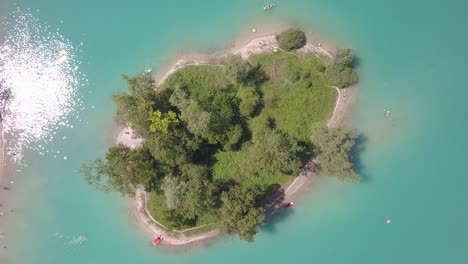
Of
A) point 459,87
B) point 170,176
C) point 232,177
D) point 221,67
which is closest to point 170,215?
point 170,176

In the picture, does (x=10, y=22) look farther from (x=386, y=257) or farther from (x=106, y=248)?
(x=386, y=257)

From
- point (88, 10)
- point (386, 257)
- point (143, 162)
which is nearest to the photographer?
point (143, 162)

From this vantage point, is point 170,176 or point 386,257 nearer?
point 170,176

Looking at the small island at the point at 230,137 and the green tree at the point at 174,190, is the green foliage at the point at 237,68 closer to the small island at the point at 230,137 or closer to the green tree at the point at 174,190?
the small island at the point at 230,137

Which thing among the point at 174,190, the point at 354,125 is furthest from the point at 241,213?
the point at 354,125

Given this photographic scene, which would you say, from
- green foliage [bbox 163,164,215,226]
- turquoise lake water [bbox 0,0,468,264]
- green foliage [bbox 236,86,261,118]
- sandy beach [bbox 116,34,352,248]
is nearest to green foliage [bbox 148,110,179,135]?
green foliage [bbox 163,164,215,226]

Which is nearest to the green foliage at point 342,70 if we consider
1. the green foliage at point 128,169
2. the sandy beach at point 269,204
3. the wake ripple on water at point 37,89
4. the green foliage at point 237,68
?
the sandy beach at point 269,204

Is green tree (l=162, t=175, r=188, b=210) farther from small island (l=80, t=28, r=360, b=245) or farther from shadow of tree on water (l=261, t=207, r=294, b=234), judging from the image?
shadow of tree on water (l=261, t=207, r=294, b=234)
